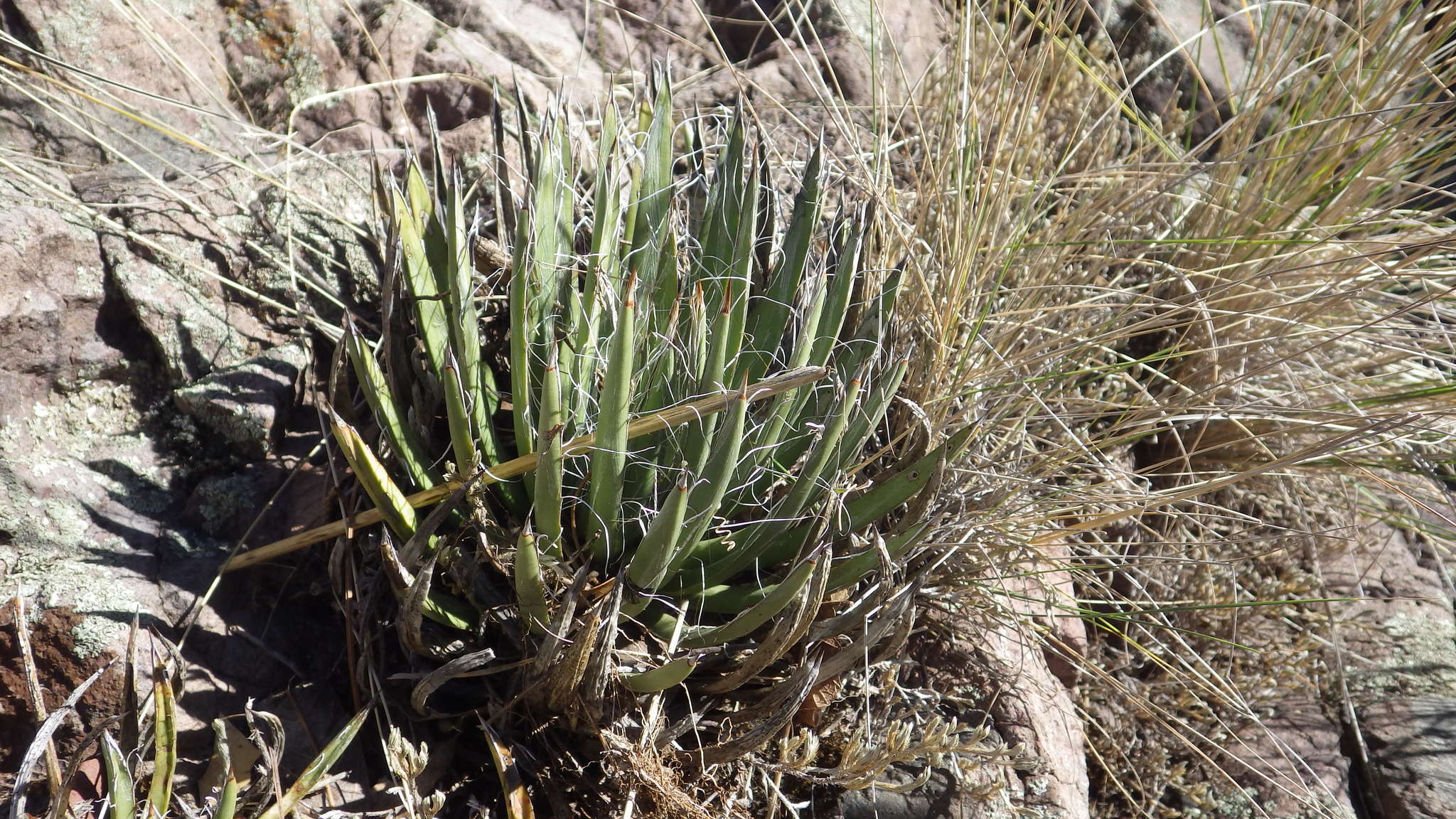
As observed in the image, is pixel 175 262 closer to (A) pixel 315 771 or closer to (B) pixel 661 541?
(A) pixel 315 771

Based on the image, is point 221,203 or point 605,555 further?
point 221,203

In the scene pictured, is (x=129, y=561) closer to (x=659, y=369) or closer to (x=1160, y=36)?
(x=659, y=369)

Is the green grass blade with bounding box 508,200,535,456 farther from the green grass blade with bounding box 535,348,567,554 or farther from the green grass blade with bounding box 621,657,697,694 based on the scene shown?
the green grass blade with bounding box 621,657,697,694

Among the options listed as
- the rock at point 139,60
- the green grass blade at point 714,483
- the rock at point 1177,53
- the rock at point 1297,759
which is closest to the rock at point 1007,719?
the rock at point 1297,759

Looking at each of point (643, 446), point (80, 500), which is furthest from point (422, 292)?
point (80, 500)

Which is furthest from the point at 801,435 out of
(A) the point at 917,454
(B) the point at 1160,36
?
(B) the point at 1160,36
